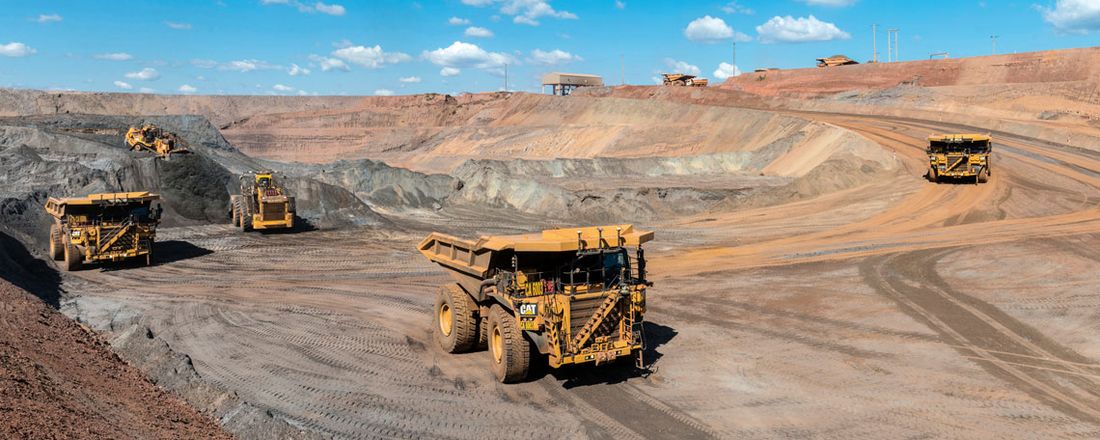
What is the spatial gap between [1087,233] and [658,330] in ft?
49.1

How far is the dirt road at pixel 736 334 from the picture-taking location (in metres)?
9.72

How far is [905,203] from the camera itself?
28219mm

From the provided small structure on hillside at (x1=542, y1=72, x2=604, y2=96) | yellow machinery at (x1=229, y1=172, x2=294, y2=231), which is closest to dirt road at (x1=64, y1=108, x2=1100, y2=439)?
yellow machinery at (x1=229, y1=172, x2=294, y2=231)

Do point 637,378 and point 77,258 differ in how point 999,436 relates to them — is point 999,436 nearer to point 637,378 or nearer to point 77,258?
point 637,378

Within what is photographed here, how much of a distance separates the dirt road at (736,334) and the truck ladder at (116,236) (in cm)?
80

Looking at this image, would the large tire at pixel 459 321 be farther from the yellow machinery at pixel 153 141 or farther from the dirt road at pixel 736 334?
the yellow machinery at pixel 153 141

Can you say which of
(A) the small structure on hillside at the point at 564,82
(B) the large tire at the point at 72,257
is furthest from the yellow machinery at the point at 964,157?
(A) the small structure on hillside at the point at 564,82

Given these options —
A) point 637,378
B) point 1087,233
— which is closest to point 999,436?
point 637,378

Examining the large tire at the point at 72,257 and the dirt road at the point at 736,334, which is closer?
the dirt road at the point at 736,334

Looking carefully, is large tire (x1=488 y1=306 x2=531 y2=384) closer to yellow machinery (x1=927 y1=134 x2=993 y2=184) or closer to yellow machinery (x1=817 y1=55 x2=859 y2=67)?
yellow machinery (x1=927 y1=134 x2=993 y2=184)

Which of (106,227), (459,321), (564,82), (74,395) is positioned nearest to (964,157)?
(459,321)

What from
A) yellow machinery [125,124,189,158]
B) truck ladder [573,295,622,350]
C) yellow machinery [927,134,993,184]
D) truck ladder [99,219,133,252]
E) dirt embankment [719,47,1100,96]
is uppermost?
dirt embankment [719,47,1100,96]

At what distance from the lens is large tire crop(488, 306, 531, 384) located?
1051 cm

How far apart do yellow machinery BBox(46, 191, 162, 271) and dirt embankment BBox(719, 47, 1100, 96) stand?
5929cm
